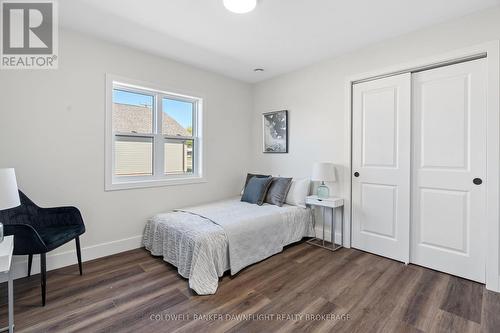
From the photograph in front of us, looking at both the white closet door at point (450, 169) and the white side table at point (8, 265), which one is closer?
the white side table at point (8, 265)

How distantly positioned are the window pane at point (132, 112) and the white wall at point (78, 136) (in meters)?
0.22

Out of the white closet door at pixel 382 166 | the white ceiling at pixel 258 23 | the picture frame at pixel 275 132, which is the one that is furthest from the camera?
the picture frame at pixel 275 132

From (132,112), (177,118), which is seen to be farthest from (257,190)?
(132,112)

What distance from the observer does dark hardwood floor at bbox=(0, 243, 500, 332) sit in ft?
5.52

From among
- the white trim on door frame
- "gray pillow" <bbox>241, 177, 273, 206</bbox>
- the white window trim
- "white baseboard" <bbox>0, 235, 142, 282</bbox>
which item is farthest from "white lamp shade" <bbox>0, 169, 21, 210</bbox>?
the white trim on door frame

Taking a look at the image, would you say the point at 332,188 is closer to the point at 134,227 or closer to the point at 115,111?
the point at 134,227

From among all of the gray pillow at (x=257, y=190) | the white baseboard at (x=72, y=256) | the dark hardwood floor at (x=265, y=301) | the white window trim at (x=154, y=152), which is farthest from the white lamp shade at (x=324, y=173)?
the white baseboard at (x=72, y=256)

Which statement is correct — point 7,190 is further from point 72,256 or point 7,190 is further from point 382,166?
point 382,166

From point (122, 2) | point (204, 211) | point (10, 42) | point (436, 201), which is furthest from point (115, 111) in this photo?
point (436, 201)

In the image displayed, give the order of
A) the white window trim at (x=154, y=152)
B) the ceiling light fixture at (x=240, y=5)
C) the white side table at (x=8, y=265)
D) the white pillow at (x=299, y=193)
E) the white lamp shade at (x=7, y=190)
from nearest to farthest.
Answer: the white side table at (x=8, y=265) → the white lamp shade at (x=7, y=190) → the ceiling light fixture at (x=240, y=5) → the white window trim at (x=154, y=152) → the white pillow at (x=299, y=193)

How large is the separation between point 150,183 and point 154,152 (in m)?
0.44

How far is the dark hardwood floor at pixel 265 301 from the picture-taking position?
168 centimetres

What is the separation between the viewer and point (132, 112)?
121 inches
